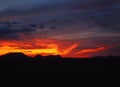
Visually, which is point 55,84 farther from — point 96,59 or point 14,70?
point 96,59

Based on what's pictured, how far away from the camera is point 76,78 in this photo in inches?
3506

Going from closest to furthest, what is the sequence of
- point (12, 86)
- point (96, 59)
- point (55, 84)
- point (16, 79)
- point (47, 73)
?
point (12, 86), point (55, 84), point (16, 79), point (47, 73), point (96, 59)

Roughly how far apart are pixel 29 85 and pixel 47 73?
18.7m

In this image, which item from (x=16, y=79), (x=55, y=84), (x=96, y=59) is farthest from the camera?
(x=96, y=59)

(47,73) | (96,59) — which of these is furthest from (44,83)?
(96,59)

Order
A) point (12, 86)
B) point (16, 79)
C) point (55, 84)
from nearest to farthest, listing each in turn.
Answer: point (12, 86), point (55, 84), point (16, 79)

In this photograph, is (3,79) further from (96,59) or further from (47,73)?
(96,59)

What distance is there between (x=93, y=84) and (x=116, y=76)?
10370 millimetres

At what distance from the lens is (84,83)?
268 ft

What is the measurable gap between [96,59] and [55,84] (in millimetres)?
80223

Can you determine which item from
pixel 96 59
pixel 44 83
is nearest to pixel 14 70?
pixel 44 83

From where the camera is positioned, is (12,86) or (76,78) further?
(76,78)

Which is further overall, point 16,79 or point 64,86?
point 16,79

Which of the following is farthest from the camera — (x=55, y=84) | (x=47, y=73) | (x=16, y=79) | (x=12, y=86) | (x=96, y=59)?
(x=96, y=59)
